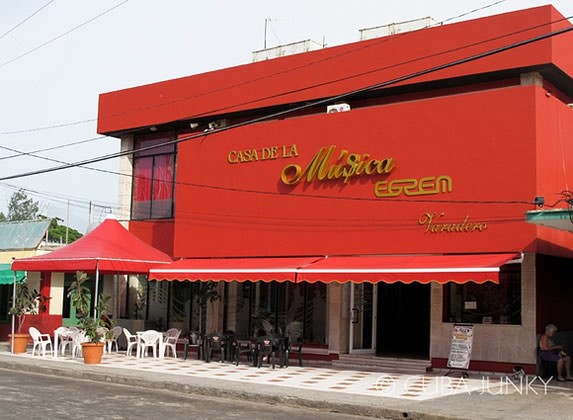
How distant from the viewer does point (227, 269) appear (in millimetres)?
18031

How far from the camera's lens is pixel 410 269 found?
15.1 m

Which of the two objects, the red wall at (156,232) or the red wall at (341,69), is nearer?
the red wall at (341,69)

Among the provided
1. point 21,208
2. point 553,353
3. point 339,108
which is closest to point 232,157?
point 339,108

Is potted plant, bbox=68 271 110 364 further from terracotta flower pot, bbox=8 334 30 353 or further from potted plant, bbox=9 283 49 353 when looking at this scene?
potted plant, bbox=9 283 49 353

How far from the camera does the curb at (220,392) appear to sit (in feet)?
38.0

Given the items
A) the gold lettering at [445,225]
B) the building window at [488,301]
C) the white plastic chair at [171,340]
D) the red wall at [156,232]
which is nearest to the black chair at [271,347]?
the white plastic chair at [171,340]

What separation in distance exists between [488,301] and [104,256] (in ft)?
31.8

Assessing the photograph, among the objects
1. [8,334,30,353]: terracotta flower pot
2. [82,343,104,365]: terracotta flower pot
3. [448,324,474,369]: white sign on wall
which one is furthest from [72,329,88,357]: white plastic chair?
[448,324,474,369]: white sign on wall

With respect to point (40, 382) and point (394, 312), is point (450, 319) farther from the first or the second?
point (40, 382)

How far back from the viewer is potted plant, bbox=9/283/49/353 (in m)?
20.8

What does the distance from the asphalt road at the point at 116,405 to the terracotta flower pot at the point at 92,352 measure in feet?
10.7

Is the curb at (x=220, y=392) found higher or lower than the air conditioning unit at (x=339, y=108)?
lower

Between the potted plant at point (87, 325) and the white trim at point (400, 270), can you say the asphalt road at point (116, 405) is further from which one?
the white trim at point (400, 270)

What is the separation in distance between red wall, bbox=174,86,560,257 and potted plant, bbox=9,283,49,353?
4.83 meters
